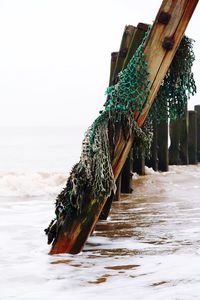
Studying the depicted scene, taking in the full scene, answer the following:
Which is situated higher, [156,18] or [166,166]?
[156,18]

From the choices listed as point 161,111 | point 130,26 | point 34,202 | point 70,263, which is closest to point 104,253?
point 70,263

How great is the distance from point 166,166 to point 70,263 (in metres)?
6.78

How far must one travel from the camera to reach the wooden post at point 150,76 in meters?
4.15

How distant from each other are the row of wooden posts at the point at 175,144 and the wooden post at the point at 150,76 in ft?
16.5

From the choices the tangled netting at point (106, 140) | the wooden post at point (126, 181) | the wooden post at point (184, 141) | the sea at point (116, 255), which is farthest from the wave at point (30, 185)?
the tangled netting at point (106, 140)

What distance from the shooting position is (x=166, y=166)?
10594 mm

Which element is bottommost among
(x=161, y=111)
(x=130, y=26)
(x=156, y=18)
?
(x=161, y=111)

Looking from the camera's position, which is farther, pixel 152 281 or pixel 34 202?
pixel 34 202

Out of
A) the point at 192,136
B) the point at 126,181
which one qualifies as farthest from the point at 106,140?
the point at 192,136

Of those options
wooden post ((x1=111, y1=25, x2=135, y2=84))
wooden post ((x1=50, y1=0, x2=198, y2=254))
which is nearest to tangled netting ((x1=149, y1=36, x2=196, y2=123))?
wooden post ((x1=50, y1=0, x2=198, y2=254))

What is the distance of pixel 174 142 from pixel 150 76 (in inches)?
307

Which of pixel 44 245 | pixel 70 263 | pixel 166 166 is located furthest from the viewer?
pixel 166 166

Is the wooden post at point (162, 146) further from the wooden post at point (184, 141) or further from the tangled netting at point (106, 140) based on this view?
the tangled netting at point (106, 140)

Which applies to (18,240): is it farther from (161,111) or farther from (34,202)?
(34,202)
